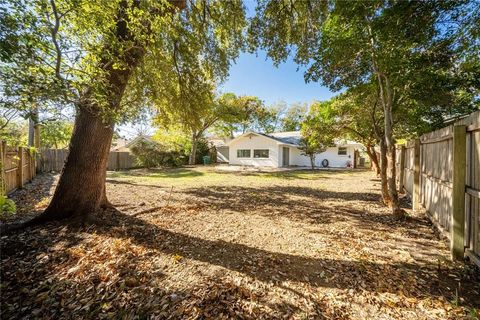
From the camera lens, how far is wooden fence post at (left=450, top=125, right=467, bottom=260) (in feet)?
11.0

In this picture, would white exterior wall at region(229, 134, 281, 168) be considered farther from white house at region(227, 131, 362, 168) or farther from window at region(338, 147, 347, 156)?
window at region(338, 147, 347, 156)

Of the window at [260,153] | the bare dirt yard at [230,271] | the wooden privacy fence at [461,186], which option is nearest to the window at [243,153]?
the window at [260,153]

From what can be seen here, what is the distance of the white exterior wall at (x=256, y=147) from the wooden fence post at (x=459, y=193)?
2024cm

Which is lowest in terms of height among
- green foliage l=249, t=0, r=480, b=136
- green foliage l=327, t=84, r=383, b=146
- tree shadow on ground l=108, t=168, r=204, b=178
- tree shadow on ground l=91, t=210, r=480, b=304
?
tree shadow on ground l=91, t=210, r=480, b=304

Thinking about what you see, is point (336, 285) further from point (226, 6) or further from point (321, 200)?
point (226, 6)

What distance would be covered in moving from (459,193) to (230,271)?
364 centimetres

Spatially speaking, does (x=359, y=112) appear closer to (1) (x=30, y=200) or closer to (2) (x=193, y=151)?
(1) (x=30, y=200)

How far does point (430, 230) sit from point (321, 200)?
341 centimetres

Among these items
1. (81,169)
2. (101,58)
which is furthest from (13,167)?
(101,58)

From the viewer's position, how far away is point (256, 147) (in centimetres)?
2516

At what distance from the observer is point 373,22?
16.1 ft

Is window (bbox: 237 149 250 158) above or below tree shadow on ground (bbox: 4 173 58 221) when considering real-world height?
above

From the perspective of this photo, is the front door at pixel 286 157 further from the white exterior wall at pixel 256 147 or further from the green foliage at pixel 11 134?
the green foliage at pixel 11 134

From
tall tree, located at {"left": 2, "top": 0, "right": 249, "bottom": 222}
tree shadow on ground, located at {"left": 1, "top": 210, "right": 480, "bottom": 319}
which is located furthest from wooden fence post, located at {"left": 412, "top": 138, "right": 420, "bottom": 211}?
tall tree, located at {"left": 2, "top": 0, "right": 249, "bottom": 222}
